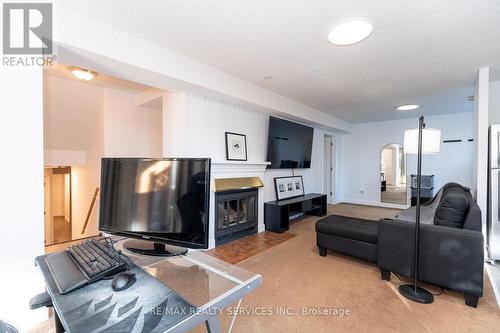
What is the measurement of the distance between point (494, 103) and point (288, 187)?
351 cm

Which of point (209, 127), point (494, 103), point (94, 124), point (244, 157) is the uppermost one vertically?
point (494, 103)

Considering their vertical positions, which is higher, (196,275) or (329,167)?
(329,167)

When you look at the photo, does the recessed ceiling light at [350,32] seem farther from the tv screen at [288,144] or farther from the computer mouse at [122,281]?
the computer mouse at [122,281]

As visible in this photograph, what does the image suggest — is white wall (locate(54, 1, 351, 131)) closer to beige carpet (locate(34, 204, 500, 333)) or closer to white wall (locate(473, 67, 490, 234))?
beige carpet (locate(34, 204, 500, 333))

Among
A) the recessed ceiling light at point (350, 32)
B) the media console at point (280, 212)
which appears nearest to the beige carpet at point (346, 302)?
the media console at point (280, 212)

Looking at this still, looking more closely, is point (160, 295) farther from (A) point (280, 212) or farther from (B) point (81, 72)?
(A) point (280, 212)

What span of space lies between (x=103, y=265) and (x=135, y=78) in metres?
2.26

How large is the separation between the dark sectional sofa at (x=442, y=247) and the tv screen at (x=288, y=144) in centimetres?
227

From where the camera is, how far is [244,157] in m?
3.96

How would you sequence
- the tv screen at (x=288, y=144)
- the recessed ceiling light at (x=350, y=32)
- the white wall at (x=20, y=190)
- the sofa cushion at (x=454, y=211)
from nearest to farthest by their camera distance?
the white wall at (x=20, y=190)
the recessed ceiling light at (x=350, y=32)
the sofa cushion at (x=454, y=211)
the tv screen at (x=288, y=144)

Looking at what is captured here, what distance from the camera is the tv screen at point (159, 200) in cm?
120

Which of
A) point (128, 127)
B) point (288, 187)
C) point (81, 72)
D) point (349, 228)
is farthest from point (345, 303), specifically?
point (128, 127)

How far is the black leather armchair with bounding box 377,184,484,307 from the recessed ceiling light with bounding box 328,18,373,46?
1.88m

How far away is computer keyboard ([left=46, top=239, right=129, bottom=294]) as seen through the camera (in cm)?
94
